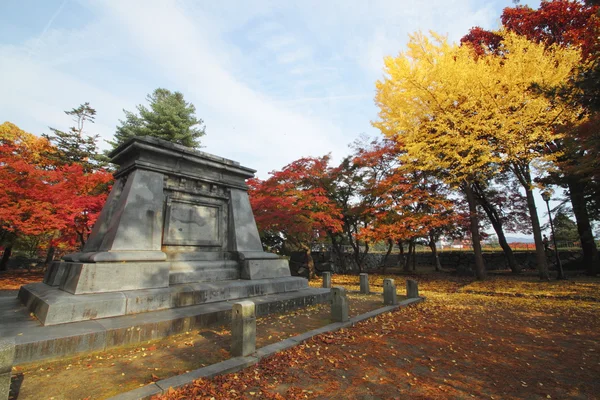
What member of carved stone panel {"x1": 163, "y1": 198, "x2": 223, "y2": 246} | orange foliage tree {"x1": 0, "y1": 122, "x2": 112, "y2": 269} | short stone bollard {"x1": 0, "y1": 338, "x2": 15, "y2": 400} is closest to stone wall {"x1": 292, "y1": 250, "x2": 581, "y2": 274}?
carved stone panel {"x1": 163, "y1": 198, "x2": 223, "y2": 246}

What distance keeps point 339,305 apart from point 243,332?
277 centimetres

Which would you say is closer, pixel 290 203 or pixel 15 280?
pixel 290 203

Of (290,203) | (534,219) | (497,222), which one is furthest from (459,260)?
(290,203)

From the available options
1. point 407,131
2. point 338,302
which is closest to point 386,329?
point 338,302

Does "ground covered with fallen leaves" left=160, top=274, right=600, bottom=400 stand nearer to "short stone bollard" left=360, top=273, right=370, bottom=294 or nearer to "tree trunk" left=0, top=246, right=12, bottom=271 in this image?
"short stone bollard" left=360, top=273, right=370, bottom=294

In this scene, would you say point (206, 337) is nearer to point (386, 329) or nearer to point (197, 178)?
point (386, 329)

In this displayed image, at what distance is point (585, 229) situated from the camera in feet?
52.2

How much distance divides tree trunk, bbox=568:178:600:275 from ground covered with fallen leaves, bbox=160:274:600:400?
11.5 metres

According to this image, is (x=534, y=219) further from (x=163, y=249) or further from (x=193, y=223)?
(x=163, y=249)

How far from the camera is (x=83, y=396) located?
304cm

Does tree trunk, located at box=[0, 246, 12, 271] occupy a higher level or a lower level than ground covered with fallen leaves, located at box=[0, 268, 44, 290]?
higher

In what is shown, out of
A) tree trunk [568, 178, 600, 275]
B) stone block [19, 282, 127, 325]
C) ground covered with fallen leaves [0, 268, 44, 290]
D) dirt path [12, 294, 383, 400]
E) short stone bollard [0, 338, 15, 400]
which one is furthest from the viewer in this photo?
tree trunk [568, 178, 600, 275]

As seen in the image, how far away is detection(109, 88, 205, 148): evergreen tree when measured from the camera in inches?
978

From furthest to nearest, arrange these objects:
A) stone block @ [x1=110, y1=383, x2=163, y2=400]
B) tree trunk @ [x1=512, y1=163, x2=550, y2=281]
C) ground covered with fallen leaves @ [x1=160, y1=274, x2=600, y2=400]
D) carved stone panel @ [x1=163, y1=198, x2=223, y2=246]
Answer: tree trunk @ [x1=512, y1=163, x2=550, y2=281], carved stone panel @ [x1=163, y1=198, x2=223, y2=246], ground covered with fallen leaves @ [x1=160, y1=274, x2=600, y2=400], stone block @ [x1=110, y1=383, x2=163, y2=400]
